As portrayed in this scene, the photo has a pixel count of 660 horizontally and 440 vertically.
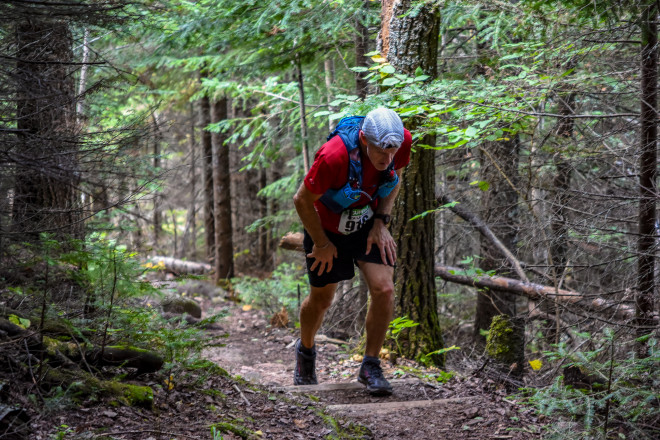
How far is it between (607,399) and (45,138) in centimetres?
446

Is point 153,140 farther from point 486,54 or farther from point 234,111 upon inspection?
point 234,111

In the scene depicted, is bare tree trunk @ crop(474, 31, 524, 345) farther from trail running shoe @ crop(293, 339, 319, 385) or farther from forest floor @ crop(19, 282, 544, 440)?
trail running shoe @ crop(293, 339, 319, 385)

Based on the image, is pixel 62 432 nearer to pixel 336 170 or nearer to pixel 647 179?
pixel 336 170

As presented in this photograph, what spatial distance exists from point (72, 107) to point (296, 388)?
132 inches

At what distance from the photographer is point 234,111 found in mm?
17359

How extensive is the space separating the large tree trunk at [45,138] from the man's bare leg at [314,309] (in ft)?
6.85

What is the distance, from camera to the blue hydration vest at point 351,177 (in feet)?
13.4

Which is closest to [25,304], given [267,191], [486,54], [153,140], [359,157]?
[153,140]

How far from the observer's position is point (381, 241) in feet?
15.0

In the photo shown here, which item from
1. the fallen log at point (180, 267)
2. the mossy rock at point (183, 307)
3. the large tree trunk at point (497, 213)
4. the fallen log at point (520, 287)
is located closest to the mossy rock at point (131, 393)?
the fallen log at point (520, 287)

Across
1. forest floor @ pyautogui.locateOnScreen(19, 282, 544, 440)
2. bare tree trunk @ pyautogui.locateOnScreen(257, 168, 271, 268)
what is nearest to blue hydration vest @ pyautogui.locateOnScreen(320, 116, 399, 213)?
forest floor @ pyautogui.locateOnScreen(19, 282, 544, 440)

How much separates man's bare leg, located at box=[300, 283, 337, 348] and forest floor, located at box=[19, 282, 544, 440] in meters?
0.49

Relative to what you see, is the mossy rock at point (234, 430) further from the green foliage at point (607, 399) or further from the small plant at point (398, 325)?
the small plant at point (398, 325)

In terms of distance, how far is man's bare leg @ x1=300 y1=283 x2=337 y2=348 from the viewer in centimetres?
482
